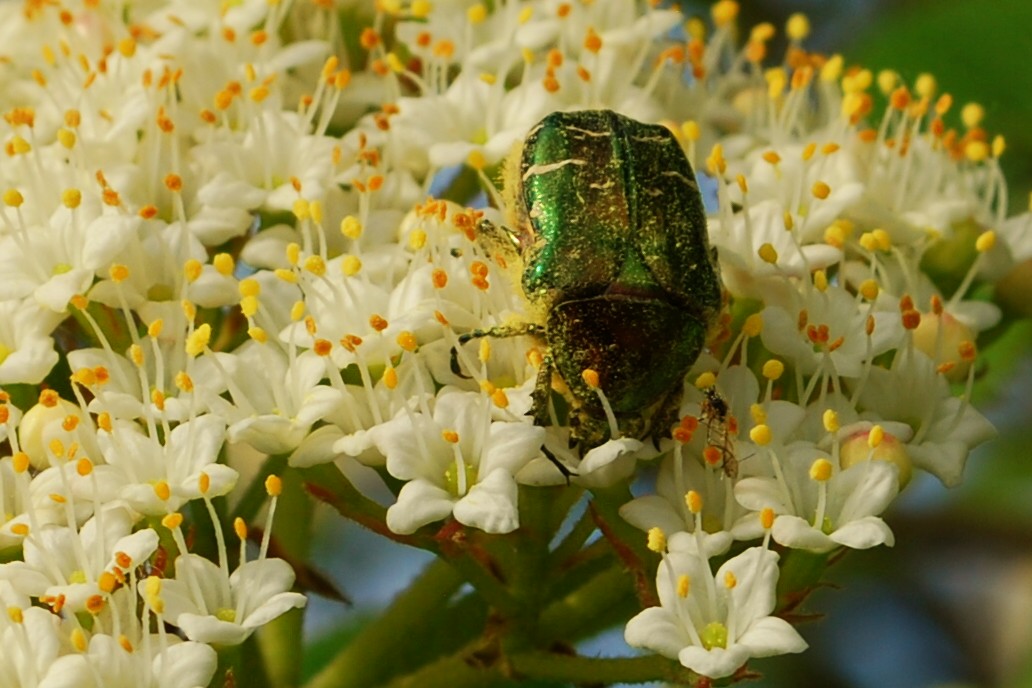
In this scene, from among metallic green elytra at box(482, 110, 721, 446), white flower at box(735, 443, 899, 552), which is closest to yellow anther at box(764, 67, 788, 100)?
metallic green elytra at box(482, 110, 721, 446)

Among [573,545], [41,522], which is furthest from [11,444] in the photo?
[573,545]

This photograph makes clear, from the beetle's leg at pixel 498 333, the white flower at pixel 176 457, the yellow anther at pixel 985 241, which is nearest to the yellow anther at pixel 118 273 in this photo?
the white flower at pixel 176 457

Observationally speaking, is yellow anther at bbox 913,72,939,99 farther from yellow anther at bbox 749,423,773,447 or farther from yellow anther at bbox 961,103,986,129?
yellow anther at bbox 749,423,773,447

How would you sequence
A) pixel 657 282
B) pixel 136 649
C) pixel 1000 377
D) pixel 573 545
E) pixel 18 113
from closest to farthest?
pixel 136 649 < pixel 657 282 < pixel 573 545 < pixel 18 113 < pixel 1000 377

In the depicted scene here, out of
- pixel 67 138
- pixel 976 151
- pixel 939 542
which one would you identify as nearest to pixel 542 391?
pixel 67 138

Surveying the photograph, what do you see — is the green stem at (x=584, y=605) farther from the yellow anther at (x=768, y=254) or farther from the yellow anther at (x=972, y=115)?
the yellow anther at (x=972, y=115)

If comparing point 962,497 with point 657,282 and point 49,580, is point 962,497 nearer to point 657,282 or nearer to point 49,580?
point 657,282

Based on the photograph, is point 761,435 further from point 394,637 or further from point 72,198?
point 72,198

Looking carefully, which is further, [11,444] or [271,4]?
[271,4]
